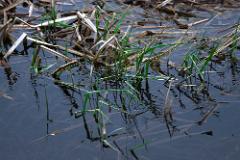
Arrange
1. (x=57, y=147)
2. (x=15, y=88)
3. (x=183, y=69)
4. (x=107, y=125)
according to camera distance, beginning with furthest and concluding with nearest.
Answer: (x=183, y=69) < (x=15, y=88) < (x=107, y=125) < (x=57, y=147)

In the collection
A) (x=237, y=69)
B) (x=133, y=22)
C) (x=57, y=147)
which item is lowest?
(x=57, y=147)

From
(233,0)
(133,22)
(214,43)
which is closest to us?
(214,43)

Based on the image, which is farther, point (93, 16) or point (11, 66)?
point (93, 16)

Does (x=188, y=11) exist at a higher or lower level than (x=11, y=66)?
higher

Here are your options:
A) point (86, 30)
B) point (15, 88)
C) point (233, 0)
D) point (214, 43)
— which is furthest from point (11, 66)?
point (233, 0)

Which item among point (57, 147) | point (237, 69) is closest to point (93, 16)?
point (237, 69)

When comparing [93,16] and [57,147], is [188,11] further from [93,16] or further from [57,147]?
[57,147]
